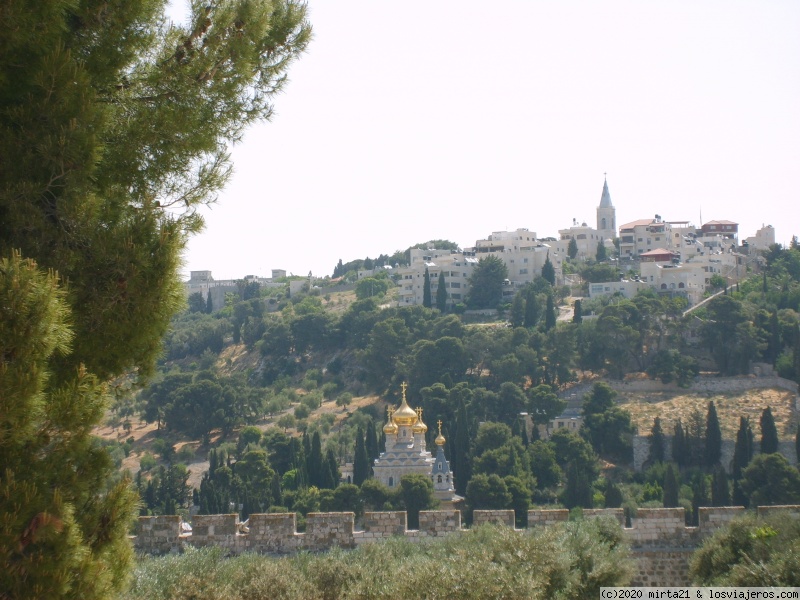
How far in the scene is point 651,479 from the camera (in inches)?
2445

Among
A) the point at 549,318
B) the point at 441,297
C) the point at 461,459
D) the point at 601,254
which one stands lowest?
the point at 461,459

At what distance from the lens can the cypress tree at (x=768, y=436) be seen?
6162 cm

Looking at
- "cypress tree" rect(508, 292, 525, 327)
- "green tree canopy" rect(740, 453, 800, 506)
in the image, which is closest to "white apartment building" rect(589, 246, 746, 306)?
"cypress tree" rect(508, 292, 525, 327)

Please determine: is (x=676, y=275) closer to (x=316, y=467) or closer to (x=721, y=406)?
(x=721, y=406)

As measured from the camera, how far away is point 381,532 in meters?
15.4

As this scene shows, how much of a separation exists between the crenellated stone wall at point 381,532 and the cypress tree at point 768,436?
47.9 metres

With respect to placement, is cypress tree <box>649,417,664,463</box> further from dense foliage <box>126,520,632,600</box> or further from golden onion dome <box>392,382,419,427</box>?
dense foliage <box>126,520,632,600</box>

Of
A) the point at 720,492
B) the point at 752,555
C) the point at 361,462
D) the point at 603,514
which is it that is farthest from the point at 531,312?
the point at 752,555

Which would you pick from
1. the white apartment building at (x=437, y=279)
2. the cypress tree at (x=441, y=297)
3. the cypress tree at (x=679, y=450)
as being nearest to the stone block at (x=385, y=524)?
the cypress tree at (x=679, y=450)

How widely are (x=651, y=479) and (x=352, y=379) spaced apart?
3461 centimetres

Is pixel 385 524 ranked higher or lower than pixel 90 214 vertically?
lower

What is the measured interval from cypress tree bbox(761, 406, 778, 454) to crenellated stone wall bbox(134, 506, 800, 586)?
47.9 m

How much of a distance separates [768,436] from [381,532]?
50.3 metres

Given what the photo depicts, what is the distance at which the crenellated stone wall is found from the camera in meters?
15.4
